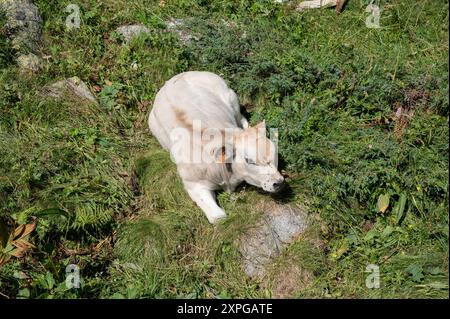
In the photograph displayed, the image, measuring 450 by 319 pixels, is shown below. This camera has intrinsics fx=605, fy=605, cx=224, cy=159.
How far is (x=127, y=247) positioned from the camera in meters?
6.70

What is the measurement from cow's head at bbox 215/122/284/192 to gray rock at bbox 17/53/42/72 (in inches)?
138

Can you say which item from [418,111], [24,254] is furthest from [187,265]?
[418,111]

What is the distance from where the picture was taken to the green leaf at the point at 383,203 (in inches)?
270

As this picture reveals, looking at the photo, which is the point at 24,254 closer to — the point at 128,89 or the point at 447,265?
the point at 128,89

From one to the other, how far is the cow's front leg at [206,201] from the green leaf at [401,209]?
6.40ft

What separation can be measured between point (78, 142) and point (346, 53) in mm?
3866

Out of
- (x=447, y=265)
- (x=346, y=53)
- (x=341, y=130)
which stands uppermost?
(x=346, y=53)

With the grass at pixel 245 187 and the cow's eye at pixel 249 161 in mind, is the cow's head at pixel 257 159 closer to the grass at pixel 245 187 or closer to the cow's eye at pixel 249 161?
the cow's eye at pixel 249 161

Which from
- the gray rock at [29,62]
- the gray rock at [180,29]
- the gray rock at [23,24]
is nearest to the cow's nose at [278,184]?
the gray rock at [180,29]

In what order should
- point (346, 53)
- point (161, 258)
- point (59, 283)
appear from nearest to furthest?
point (59, 283), point (161, 258), point (346, 53)

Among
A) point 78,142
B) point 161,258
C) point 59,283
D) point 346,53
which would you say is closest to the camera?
point 59,283

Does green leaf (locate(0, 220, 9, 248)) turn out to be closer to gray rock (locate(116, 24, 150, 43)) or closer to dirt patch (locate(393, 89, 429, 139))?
gray rock (locate(116, 24, 150, 43))

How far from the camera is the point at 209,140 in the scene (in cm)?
677

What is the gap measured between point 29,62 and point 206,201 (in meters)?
3.54
